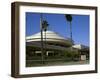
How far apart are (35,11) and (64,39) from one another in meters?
0.35

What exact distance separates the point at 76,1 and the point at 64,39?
363 millimetres

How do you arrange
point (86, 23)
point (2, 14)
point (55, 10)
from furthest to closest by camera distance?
1. point (86, 23)
2. point (55, 10)
3. point (2, 14)

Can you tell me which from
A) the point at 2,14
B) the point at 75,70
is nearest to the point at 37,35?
the point at 2,14

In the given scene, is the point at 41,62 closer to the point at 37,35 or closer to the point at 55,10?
the point at 37,35

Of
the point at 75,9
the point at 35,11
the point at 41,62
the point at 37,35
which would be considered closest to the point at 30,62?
the point at 41,62

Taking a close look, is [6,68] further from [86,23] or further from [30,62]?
[86,23]

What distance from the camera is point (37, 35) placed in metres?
2.10

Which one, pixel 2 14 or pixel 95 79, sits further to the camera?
pixel 95 79

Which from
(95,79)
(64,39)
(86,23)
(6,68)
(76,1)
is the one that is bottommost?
(95,79)

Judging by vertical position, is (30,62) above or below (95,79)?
above

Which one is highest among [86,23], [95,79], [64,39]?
[86,23]

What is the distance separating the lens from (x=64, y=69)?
86.6 inches

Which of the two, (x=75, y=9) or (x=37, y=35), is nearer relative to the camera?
(x=37, y=35)

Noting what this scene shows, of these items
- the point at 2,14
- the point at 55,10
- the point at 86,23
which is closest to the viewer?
the point at 2,14
